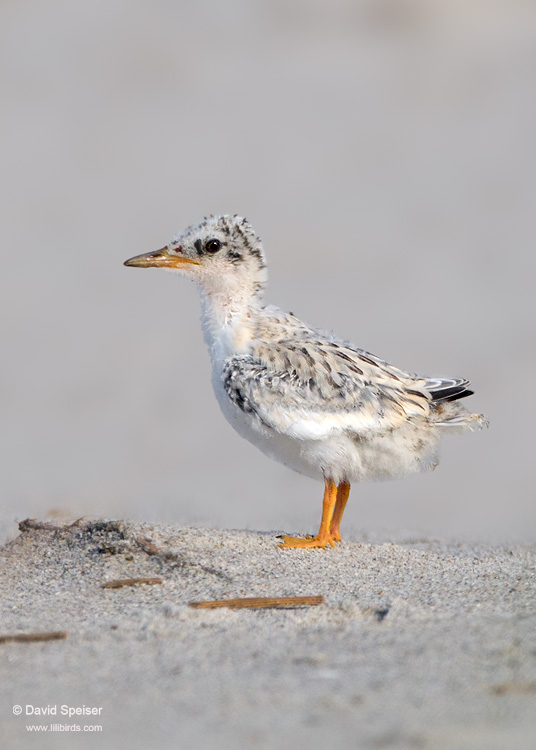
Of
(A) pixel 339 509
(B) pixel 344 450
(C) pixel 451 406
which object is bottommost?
(A) pixel 339 509

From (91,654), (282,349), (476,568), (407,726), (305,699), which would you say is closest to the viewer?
(407,726)

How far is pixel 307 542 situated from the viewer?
16.3 feet

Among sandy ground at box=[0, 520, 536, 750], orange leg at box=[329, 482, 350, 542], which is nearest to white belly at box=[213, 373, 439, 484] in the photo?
orange leg at box=[329, 482, 350, 542]

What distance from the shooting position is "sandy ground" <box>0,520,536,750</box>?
256 cm

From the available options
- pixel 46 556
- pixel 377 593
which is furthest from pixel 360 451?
pixel 46 556

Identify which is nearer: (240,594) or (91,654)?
(91,654)

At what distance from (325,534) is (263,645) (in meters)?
1.83

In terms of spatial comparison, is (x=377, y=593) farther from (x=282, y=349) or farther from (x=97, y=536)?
(x=282, y=349)

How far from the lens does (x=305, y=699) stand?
2725mm

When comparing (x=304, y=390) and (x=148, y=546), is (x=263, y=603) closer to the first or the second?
(x=148, y=546)

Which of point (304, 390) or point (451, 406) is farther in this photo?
point (451, 406)

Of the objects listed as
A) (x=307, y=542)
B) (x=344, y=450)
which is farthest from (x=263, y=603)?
(x=344, y=450)

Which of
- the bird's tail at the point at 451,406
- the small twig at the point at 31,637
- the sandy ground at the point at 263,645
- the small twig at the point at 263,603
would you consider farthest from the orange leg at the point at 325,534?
the small twig at the point at 31,637

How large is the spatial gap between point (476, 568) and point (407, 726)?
1.95 meters
